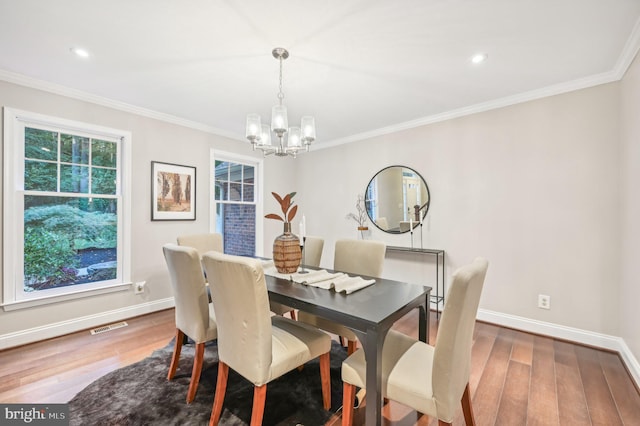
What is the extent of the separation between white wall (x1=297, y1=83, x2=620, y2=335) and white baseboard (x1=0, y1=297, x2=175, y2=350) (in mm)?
3076

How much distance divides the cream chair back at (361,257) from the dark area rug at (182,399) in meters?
0.79

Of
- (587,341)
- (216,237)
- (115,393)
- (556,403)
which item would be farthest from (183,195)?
(587,341)

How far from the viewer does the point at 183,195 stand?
3.63 metres

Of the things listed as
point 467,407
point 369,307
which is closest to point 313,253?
point 369,307

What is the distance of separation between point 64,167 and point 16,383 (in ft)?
6.38

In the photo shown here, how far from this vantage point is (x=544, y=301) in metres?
2.73

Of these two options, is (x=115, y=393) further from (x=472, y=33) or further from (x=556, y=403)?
(x=472, y=33)

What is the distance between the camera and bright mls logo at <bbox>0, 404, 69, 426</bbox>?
1.56m

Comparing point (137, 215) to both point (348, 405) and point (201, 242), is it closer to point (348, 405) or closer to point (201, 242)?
point (201, 242)

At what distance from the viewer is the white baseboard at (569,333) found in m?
2.13

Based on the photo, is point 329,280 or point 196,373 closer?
point 196,373

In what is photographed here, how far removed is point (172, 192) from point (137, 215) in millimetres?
483

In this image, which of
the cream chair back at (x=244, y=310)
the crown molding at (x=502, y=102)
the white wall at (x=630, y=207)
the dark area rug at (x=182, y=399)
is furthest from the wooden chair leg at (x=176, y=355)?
the crown molding at (x=502, y=102)

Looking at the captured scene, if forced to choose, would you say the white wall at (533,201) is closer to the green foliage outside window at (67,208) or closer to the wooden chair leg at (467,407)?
the wooden chair leg at (467,407)
